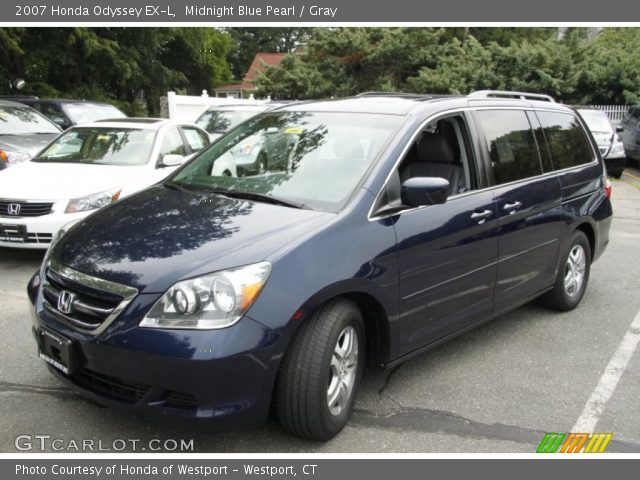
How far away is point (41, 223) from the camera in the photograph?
6.14 m

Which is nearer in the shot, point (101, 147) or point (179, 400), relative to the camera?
point (179, 400)

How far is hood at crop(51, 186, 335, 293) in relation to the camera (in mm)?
2926

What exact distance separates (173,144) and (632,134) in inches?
534

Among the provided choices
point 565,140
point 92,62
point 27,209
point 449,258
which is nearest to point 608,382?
point 449,258

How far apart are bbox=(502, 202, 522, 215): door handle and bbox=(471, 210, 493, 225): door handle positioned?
0.80 ft

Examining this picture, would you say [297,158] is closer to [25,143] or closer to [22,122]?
[25,143]

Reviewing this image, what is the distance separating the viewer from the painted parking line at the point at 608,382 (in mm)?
3576

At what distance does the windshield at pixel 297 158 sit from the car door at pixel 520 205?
922mm

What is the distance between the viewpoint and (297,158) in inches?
154

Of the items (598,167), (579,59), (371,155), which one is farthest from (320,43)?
(371,155)

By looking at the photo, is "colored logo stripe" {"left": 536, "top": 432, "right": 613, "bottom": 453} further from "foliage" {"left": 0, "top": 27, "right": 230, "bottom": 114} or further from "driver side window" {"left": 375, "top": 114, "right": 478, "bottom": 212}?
"foliage" {"left": 0, "top": 27, "right": 230, "bottom": 114}

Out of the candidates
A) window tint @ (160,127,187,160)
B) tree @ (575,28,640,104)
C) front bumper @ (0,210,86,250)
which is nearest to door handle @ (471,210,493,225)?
front bumper @ (0,210,86,250)

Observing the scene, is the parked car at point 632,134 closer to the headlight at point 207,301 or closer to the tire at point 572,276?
the tire at point 572,276
